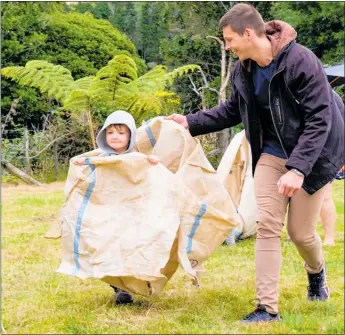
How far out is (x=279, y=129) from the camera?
9.93ft

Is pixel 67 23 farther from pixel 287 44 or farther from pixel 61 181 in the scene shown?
pixel 287 44

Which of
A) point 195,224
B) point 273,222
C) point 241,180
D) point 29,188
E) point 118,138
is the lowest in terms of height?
point 29,188

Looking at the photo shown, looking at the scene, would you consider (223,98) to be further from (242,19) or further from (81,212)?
(242,19)

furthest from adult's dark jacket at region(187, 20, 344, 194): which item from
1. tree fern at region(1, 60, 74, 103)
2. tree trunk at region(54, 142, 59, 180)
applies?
tree trunk at region(54, 142, 59, 180)

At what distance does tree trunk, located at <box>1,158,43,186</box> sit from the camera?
11898 mm

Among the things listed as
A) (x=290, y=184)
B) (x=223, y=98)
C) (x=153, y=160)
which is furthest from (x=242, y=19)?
(x=223, y=98)

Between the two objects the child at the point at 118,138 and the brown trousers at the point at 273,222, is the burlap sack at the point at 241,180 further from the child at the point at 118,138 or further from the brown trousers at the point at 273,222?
the brown trousers at the point at 273,222

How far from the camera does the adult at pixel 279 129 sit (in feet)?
9.45

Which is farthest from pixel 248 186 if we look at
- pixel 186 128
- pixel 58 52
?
pixel 58 52

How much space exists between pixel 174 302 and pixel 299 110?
1.23 metres

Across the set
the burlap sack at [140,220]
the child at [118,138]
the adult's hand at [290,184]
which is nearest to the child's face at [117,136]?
the child at [118,138]

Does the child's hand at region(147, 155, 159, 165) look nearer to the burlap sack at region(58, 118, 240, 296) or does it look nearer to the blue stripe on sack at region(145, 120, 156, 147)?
the burlap sack at region(58, 118, 240, 296)

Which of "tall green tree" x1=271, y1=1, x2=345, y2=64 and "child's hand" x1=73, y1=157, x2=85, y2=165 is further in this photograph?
"tall green tree" x1=271, y1=1, x2=345, y2=64

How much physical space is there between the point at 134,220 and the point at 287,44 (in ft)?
3.53
